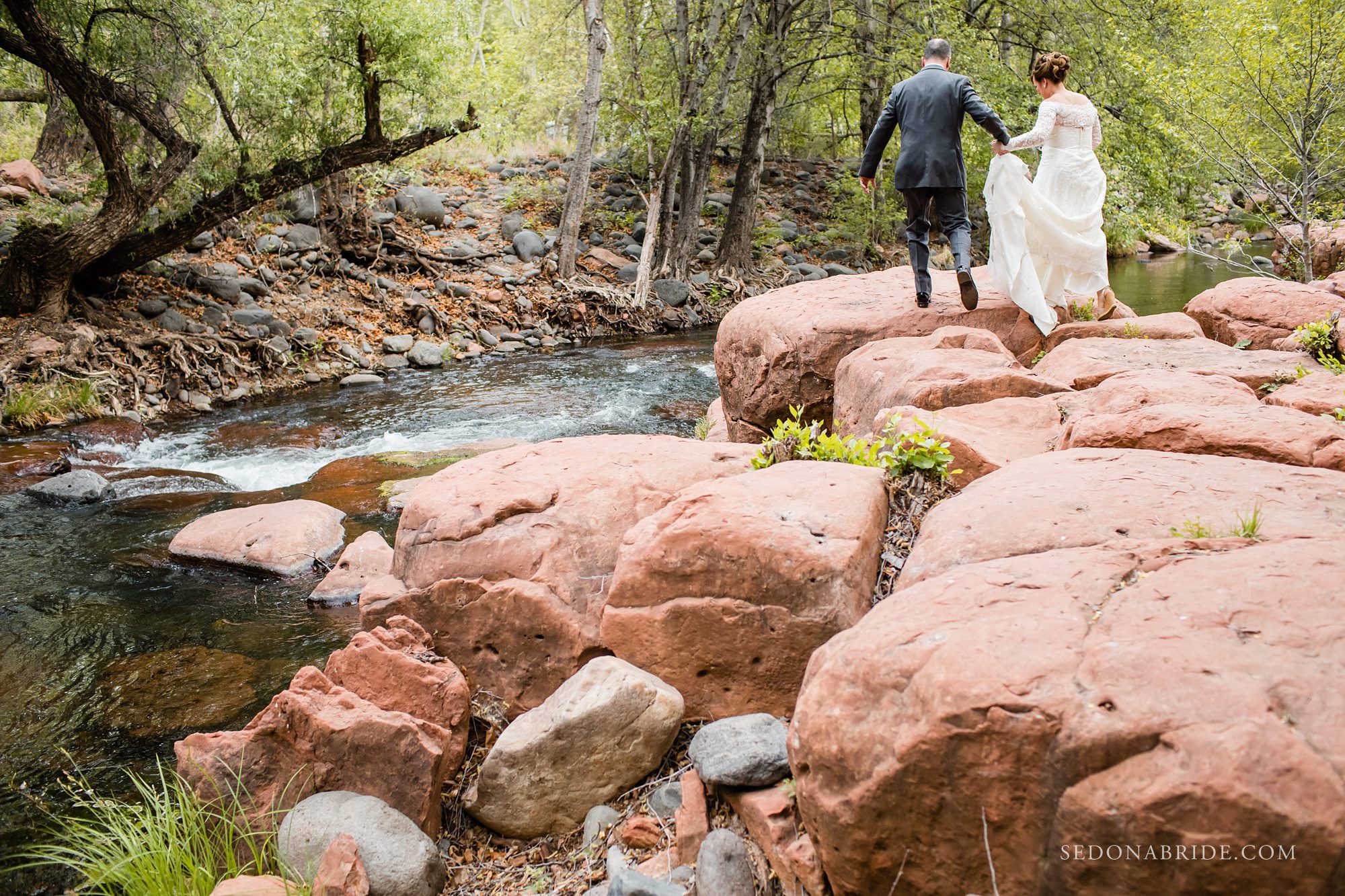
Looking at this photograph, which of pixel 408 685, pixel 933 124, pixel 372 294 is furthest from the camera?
pixel 372 294

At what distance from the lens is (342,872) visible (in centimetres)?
311

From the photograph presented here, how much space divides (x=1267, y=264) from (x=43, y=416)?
2243cm

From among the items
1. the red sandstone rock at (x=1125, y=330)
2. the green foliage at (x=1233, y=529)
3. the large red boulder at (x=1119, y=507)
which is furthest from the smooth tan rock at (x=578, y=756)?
the red sandstone rock at (x=1125, y=330)

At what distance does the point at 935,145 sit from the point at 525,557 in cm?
458

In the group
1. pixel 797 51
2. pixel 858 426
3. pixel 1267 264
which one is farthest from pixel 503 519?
pixel 1267 264

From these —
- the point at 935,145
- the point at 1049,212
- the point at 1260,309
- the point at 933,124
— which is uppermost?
the point at 933,124

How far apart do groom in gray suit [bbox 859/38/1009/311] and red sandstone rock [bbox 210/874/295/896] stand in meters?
5.84

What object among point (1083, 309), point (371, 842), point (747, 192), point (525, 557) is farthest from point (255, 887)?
point (747, 192)

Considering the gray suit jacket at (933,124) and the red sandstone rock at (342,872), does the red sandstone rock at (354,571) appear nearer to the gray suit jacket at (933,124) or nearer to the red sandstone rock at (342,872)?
the red sandstone rock at (342,872)

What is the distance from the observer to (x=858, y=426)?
19.9ft

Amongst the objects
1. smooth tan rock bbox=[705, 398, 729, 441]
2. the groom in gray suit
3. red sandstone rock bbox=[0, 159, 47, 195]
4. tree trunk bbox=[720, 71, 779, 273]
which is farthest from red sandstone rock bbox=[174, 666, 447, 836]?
tree trunk bbox=[720, 71, 779, 273]

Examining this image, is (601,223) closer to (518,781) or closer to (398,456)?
(398,456)

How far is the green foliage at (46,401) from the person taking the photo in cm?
1020

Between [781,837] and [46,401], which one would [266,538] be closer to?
[781,837]
